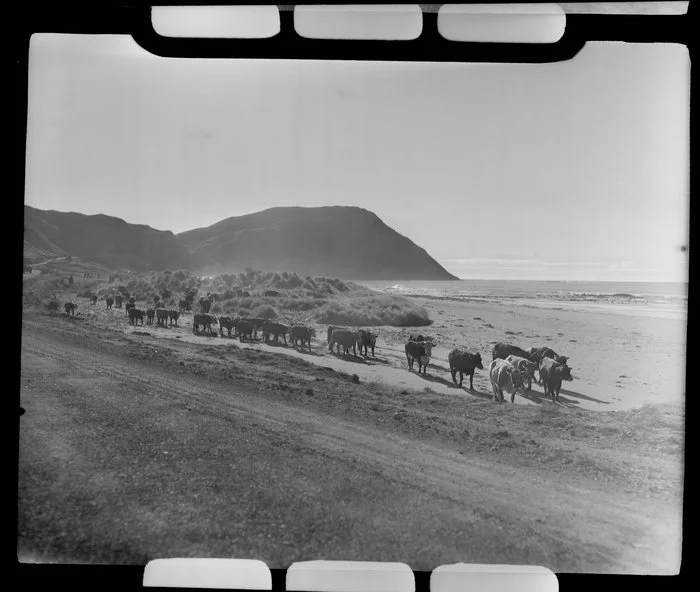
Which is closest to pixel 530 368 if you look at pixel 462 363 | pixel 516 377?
pixel 516 377

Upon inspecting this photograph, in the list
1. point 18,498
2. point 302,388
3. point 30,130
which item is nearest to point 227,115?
point 30,130

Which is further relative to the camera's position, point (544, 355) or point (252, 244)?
point (252, 244)

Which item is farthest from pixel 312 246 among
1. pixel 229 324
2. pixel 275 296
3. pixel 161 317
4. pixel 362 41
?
pixel 362 41

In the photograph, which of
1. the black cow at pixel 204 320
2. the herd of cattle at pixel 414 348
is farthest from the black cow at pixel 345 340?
the black cow at pixel 204 320

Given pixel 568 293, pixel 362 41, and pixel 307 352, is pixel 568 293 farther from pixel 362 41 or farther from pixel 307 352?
pixel 362 41

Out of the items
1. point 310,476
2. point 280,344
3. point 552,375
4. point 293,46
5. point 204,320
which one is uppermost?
point 293,46

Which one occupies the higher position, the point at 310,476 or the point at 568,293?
the point at 568,293

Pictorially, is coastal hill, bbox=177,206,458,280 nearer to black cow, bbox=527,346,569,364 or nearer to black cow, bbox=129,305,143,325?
black cow, bbox=129,305,143,325
